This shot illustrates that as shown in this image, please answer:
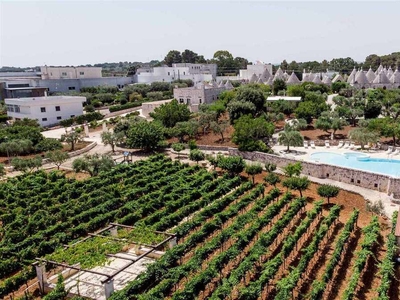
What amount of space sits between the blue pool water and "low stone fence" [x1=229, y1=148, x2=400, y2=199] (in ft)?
11.5

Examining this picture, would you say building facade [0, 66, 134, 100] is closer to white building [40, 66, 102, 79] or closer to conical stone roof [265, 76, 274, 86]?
white building [40, 66, 102, 79]

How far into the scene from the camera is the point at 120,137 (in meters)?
38.7

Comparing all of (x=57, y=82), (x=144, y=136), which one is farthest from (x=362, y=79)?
(x=57, y=82)

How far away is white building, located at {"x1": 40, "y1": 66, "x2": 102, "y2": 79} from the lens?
259 ft

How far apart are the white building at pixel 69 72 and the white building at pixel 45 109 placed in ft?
81.0

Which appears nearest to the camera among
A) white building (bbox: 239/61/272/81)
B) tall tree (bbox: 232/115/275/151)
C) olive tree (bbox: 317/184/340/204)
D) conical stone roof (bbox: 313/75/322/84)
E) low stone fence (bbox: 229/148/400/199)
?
olive tree (bbox: 317/184/340/204)

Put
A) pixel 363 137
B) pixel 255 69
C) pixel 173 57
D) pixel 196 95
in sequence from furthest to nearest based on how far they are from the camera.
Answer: pixel 173 57 → pixel 255 69 → pixel 196 95 → pixel 363 137

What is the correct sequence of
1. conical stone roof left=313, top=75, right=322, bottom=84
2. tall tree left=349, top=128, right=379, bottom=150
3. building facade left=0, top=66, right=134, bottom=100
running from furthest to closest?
conical stone roof left=313, top=75, right=322, bottom=84
building facade left=0, top=66, right=134, bottom=100
tall tree left=349, top=128, right=379, bottom=150

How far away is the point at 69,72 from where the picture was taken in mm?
81750

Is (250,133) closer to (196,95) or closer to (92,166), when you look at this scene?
(92,166)

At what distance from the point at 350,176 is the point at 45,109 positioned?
41.8 metres

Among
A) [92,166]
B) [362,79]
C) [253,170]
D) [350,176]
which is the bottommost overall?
[350,176]

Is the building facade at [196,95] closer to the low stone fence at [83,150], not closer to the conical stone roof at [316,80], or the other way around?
the low stone fence at [83,150]

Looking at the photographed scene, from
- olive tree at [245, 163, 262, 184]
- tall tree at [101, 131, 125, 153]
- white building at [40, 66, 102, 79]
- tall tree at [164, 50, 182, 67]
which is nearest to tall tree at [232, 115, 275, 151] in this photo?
olive tree at [245, 163, 262, 184]
